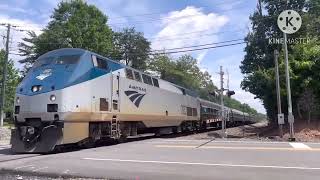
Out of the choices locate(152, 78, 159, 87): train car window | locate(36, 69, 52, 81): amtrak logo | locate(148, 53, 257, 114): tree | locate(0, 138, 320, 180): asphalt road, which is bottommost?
locate(0, 138, 320, 180): asphalt road

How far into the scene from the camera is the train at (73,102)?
17.3 m

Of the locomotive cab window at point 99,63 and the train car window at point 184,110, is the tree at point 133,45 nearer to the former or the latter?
the train car window at point 184,110

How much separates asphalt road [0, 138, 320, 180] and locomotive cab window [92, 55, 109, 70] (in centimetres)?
482

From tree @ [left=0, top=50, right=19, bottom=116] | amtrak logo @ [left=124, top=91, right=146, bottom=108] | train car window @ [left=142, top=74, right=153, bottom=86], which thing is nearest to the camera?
amtrak logo @ [left=124, top=91, right=146, bottom=108]

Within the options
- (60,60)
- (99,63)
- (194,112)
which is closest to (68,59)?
(60,60)

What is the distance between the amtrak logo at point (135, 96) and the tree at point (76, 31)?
3908 centimetres

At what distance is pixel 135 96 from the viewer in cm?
2352

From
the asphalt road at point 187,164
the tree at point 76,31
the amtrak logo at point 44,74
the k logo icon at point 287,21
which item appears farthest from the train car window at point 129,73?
the tree at point 76,31

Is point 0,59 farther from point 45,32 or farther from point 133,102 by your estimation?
point 133,102

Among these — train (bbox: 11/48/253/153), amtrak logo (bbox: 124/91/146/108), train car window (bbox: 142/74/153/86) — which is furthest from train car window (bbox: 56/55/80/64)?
train car window (bbox: 142/74/153/86)

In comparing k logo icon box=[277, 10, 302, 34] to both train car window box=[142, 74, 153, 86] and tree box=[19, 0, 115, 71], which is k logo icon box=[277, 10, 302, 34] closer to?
train car window box=[142, 74, 153, 86]

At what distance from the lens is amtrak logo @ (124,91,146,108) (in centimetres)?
2272

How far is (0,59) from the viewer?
7288 cm

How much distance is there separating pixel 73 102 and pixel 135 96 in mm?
6064
